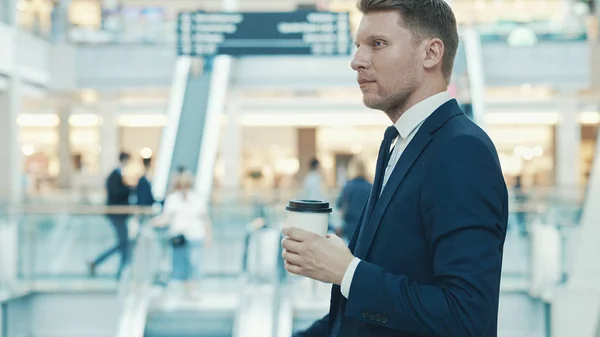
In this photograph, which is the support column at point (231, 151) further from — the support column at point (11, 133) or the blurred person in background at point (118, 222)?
the blurred person in background at point (118, 222)

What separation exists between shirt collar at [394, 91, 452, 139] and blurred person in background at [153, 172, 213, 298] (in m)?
6.66

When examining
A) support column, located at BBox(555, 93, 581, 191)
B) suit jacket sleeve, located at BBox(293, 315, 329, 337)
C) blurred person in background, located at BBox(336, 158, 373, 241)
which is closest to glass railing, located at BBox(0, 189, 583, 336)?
blurred person in background, located at BBox(336, 158, 373, 241)

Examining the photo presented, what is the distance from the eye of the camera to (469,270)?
4.44 feet

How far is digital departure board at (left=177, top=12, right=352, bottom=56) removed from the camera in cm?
→ 1230

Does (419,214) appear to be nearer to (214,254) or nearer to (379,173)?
(379,173)

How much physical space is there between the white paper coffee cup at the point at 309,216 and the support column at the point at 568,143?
24.9m

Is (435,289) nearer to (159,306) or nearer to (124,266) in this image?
(159,306)

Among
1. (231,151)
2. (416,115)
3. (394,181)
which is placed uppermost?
(231,151)

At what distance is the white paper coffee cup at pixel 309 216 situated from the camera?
59.2 inches

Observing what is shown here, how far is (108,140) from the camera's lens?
2669 cm

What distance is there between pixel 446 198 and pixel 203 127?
1561 centimetres

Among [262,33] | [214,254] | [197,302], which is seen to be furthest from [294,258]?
[262,33]

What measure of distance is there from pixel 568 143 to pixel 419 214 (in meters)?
25.6

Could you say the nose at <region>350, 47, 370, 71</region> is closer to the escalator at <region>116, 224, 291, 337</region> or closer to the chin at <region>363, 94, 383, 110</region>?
the chin at <region>363, 94, 383, 110</region>
